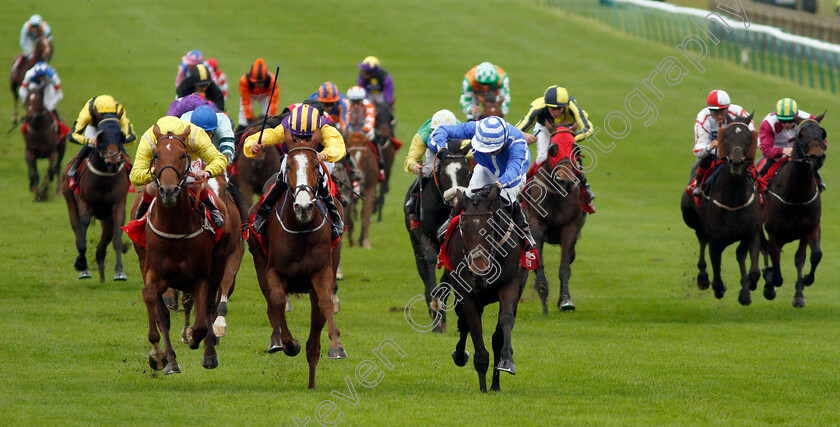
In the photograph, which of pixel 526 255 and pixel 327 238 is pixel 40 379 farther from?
pixel 526 255

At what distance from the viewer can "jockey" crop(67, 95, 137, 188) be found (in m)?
14.6

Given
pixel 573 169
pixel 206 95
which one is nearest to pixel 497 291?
pixel 573 169

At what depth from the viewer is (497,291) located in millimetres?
9562

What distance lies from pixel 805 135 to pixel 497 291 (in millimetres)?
6318

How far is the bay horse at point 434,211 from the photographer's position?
39.3 feet

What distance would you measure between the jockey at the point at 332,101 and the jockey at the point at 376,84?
5344 mm

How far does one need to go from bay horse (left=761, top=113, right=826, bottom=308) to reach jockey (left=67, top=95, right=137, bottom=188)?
8006 millimetres

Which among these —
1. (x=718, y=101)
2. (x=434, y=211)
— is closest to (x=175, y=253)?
(x=434, y=211)

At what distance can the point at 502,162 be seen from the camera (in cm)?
1023

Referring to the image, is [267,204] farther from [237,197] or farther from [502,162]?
[502,162]

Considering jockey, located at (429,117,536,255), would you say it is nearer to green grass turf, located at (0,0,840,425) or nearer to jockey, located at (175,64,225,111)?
green grass turf, located at (0,0,840,425)

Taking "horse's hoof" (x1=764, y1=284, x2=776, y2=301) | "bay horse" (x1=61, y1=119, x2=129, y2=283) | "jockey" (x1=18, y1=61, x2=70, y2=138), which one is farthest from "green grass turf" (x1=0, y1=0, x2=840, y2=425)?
"jockey" (x1=18, y1=61, x2=70, y2=138)

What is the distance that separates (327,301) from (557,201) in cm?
532

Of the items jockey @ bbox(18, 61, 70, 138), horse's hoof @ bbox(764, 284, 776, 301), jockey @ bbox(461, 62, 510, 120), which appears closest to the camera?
jockey @ bbox(461, 62, 510, 120)
